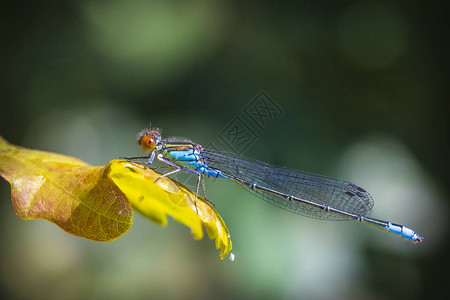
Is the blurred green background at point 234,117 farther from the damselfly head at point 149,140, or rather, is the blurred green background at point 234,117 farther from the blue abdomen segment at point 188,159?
the damselfly head at point 149,140

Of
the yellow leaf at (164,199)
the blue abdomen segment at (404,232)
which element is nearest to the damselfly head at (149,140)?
the yellow leaf at (164,199)

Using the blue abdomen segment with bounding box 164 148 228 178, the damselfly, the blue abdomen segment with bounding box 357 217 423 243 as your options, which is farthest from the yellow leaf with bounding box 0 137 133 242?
the blue abdomen segment with bounding box 357 217 423 243

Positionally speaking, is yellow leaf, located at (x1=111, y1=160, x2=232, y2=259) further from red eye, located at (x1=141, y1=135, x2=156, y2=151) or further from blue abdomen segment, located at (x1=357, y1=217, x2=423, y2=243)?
blue abdomen segment, located at (x1=357, y1=217, x2=423, y2=243)

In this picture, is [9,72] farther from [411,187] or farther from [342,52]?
[411,187]

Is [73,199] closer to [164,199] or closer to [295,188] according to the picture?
[164,199]

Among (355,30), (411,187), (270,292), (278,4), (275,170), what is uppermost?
(355,30)

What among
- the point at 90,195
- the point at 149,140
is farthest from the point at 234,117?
the point at 90,195

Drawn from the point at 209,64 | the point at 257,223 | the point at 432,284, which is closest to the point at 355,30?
the point at 209,64

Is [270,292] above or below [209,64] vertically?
below
